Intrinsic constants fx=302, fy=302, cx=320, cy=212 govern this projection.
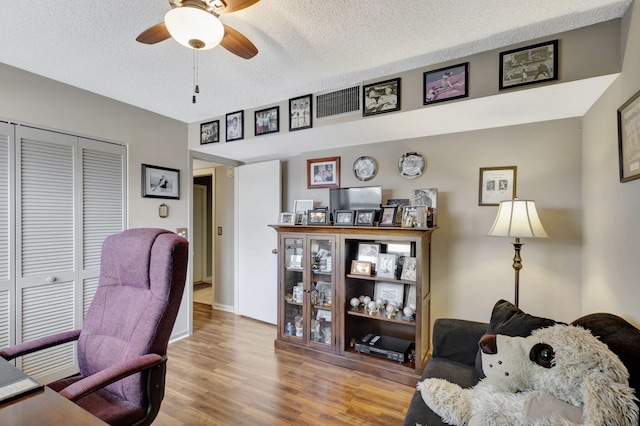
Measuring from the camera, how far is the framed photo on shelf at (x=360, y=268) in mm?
2703

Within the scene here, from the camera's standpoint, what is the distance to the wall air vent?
2383 millimetres

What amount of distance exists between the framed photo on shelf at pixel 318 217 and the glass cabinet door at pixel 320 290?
0.59 ft

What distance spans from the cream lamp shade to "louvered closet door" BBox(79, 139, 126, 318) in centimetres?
318

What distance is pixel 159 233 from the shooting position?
1.50 m

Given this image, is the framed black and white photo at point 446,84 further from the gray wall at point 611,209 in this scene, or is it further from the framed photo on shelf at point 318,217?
the framed photo on shelf at point 318,217

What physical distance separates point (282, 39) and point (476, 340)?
218cm

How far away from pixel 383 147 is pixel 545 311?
6.34 ft

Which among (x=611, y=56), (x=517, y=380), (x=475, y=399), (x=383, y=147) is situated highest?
(x=611, y=56)

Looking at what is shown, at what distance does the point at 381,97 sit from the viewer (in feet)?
7.42

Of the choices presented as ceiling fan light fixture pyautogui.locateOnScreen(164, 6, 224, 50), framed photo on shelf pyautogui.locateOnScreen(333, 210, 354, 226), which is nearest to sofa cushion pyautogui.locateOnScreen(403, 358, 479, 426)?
framed photo on shelf pyautogui.locateOnScreen(333, 210, 354, 226)

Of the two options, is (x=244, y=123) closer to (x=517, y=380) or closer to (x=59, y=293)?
(x=59, y=293)

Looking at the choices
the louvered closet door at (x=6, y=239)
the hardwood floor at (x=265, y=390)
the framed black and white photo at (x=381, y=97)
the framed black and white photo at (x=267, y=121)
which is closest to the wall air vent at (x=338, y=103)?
the framed black and white photo at (x=381, y=97)

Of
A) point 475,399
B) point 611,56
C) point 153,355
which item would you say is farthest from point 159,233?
point 611,56

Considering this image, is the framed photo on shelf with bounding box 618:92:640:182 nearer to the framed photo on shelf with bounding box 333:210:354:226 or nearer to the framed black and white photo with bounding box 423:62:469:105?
the framed black and white photo with bounding box 423:62:469:105
